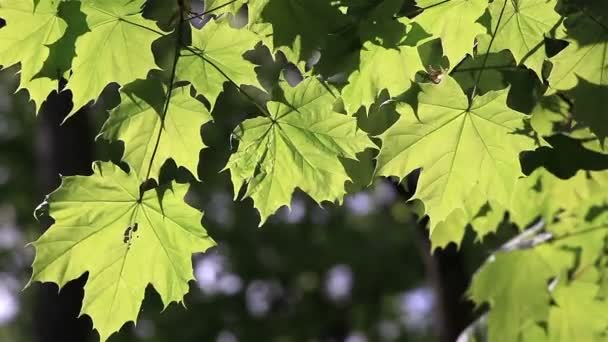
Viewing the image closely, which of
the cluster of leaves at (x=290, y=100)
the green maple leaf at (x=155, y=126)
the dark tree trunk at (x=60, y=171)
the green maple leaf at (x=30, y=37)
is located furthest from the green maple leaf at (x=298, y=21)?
the dark tree trunk at (x=60, y=171)

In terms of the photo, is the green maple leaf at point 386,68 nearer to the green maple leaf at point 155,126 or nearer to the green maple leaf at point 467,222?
the green maple leaf at point 155,126

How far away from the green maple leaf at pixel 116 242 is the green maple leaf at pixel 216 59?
0.69ft

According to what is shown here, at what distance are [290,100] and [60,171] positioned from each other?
6.06m

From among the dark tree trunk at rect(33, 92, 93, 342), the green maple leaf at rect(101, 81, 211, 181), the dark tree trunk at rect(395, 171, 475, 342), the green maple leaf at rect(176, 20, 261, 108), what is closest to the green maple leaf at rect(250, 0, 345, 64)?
the green maple leaf at rect(176, 20, 261, 108)

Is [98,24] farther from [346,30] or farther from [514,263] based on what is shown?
[514,263]

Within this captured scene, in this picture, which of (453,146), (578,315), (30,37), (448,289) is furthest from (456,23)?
(448,289)

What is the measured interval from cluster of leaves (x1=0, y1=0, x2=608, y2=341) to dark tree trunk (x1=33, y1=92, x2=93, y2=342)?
5166mm

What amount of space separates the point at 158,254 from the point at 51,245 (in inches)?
8.3

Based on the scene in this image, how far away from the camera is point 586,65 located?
5.03 feet

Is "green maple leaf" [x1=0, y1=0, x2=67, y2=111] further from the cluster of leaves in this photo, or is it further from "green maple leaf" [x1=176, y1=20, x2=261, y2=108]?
"green maple leaf" [x1=176, y1=20, x2=261, y2=108]

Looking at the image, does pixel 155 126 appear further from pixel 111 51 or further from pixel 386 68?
pixel 386 68

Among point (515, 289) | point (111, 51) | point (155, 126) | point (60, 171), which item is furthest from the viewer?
point (60, 171)

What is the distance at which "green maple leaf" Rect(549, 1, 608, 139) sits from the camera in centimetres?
150

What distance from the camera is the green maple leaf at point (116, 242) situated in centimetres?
164
